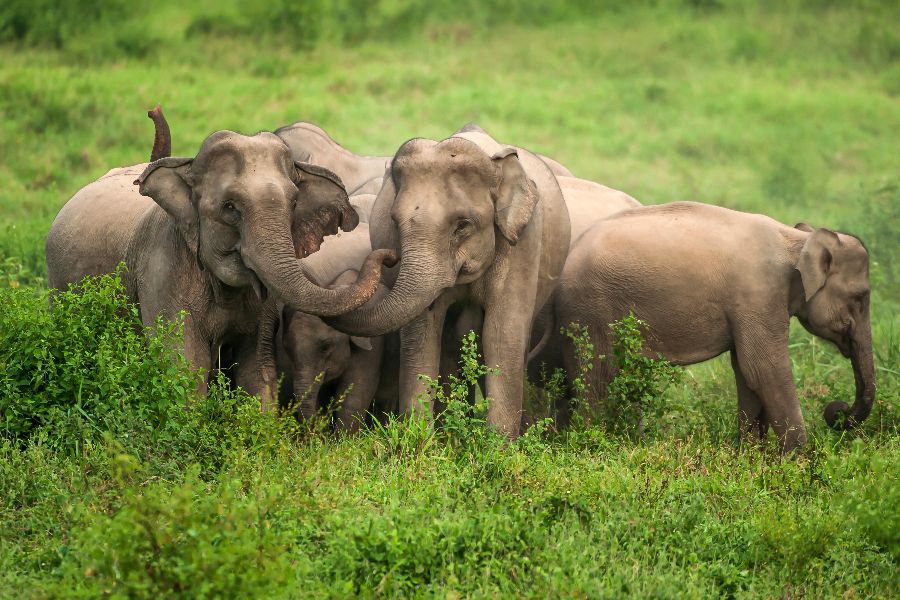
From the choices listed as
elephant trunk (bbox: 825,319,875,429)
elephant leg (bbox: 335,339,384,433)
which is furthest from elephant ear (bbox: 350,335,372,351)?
elephant trunk (bbox: 825,319,875,429)

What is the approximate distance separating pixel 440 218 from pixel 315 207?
1.98 feet

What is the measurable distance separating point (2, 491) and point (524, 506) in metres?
2.04

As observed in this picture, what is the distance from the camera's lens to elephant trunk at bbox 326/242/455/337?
6.26 m

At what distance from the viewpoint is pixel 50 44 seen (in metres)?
16.7

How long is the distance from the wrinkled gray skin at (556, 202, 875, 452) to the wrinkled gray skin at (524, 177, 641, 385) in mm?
277

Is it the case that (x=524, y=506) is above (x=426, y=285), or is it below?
below

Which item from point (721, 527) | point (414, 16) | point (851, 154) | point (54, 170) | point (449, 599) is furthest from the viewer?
point (414, 16)

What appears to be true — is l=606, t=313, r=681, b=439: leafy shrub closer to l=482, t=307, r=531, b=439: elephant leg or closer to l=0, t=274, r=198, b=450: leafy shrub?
l=482, t=307, r=531, b=439: elephant leg

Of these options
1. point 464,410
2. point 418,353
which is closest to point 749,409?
point 464,410

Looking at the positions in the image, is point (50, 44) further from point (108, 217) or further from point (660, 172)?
point (108, 217)

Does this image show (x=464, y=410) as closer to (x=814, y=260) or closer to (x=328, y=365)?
(x=328, y=365)

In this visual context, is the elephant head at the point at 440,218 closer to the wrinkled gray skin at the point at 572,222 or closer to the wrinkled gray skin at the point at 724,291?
the wrinkled gray skin at the point at 724,291

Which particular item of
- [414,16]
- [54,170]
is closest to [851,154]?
[414,16]

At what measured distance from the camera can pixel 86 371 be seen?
6.20 meters
